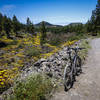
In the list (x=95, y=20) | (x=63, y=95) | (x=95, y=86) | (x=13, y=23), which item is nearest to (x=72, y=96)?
(x=63, y=95)

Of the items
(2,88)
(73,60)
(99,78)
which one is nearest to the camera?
(99,78)

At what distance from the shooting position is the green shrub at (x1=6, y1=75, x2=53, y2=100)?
8.00ft

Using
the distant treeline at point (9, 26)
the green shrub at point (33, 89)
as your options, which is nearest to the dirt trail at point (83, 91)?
the green shrub at point (33, 89)

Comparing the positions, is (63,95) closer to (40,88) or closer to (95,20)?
(40,88)

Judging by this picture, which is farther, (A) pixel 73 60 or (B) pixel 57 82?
(A) pixel 73 60

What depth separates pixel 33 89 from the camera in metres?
2.59

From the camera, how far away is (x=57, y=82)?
334 cm

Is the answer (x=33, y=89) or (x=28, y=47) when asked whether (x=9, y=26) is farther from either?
(x=33, y=89)

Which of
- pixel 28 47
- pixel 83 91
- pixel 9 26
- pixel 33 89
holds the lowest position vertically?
pixel 83 91

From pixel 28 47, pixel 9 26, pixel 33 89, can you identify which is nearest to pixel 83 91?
pixel 33 89

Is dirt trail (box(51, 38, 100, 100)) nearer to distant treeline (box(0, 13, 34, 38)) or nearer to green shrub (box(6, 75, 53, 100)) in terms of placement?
green shrub (box(6, 75, 53, 100))

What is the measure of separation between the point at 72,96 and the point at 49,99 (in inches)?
35.7

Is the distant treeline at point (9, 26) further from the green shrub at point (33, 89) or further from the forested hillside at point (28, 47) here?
the green shrub at point (33, 89)

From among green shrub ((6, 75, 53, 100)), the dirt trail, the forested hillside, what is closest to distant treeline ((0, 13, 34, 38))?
the forested hillside
